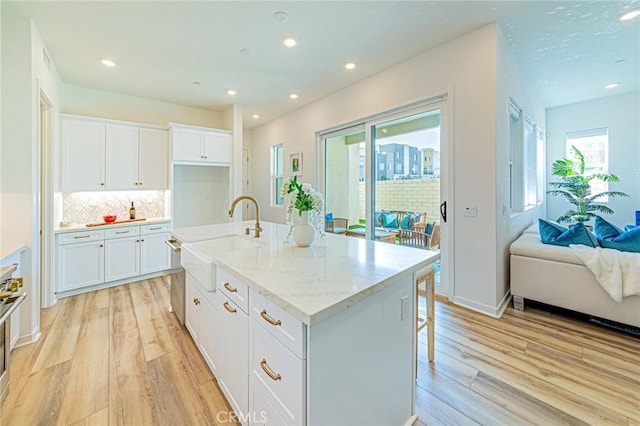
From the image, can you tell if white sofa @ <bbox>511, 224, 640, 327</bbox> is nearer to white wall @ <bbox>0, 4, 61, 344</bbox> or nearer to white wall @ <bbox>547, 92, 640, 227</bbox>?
white wall @ <bbox>547, 92, 640, 227</bbox>

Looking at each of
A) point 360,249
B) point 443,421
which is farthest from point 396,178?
point 443,421

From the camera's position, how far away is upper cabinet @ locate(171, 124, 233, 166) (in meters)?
4.40

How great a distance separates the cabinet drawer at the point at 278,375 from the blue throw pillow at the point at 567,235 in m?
3.14

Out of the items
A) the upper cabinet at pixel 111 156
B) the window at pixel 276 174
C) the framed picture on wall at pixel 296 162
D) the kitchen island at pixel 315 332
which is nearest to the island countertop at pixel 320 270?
the kitchen island at pixel 315 332

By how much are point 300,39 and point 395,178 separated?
212 cm

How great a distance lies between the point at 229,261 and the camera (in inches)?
61.6

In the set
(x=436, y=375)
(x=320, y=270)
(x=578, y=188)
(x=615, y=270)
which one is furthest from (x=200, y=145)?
(x=578, y=188)

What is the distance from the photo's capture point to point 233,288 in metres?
1.48

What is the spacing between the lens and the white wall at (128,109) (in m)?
4.05

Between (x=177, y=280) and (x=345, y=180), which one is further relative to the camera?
(x=345, y=180)

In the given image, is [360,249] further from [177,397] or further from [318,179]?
[318,179]

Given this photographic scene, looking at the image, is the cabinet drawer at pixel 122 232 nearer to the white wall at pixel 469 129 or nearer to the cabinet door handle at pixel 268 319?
the cabinet door handle at pixel 268 319

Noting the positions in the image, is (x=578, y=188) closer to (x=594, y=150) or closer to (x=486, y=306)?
(x=594, y=150)

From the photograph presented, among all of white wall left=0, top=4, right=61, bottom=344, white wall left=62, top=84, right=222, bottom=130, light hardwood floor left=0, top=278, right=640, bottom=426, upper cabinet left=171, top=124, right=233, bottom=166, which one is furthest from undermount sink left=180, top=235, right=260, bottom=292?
white wall left=62, top=84, right=222, bottom=130
